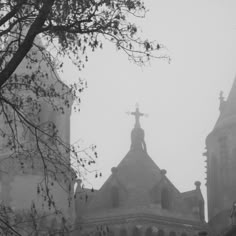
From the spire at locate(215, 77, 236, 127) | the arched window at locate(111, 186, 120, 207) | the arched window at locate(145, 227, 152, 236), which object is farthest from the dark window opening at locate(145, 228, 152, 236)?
the spire at locate(215, 77, 236, 127)

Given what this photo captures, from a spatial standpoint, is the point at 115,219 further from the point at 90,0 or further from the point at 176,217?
the point at 90,0

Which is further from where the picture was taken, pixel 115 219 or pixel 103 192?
pixel 103 192

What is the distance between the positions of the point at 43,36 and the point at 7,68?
5.28ft

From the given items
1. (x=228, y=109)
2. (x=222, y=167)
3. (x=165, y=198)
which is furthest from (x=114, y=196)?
(x=228, y=109)

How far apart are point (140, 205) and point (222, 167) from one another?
6.80 meters

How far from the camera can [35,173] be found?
39.1 meters

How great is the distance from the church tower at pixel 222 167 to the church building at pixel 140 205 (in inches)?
42.2

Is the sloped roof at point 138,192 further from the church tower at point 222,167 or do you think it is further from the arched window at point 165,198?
the church tower at point 222,167

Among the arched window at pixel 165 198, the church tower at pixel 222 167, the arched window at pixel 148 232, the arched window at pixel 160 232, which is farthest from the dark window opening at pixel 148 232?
the church tower at pixel 222 167

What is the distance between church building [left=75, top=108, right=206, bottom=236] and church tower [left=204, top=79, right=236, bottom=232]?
107cm

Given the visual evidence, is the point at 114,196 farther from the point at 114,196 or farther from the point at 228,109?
the point at 228,109

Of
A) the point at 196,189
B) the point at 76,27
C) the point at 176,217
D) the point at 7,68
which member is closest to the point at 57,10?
the point at 76,27

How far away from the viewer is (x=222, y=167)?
149ft

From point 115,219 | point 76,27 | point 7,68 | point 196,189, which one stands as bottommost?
point 7,68
